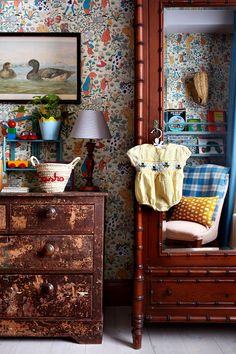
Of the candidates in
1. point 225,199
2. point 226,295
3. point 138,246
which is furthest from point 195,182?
point 226,295

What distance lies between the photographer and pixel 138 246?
8.42 ft

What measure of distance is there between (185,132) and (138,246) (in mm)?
737

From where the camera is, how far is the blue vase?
2996 mm

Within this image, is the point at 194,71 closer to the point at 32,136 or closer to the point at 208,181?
the point at 208,181

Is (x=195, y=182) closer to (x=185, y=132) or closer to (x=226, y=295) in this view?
(x=185, y=132)

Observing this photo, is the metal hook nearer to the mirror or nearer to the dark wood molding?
the mirror

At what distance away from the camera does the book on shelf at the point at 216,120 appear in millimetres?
2551

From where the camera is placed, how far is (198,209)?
253 cm

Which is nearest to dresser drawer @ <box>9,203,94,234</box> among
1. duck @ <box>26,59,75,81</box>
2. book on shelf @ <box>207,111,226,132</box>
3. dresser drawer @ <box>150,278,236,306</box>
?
dresser drawer @ <box>150,278,236,306</box>

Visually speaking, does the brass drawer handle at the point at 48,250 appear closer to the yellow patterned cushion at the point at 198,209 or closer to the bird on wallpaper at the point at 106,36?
the yellow patterned cushion at the point at 198,209

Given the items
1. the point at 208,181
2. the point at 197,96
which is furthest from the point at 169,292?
the point at 197,96

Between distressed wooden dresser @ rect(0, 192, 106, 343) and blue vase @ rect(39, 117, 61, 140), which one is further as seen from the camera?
blue vase @ rect(39, 117, 61, 140)

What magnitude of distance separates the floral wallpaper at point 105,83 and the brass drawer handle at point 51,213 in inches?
24.8

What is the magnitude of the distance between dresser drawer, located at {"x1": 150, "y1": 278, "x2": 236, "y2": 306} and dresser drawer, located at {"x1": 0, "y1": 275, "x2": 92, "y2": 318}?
16.8 inches
